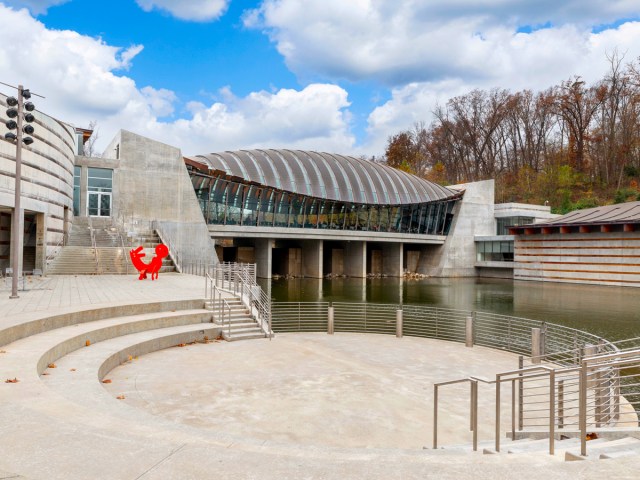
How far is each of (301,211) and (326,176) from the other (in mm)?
7124

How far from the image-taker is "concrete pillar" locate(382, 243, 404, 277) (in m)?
59.6

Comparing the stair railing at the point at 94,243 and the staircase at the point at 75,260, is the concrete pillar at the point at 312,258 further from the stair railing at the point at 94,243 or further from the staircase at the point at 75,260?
the staircase at the point at 75,260

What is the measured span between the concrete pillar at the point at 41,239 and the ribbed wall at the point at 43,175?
394mm

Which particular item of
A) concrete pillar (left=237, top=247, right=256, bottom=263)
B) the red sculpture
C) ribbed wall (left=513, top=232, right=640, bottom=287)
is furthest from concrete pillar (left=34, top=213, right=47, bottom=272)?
ribbed wall (left=513, top=232, right=640, bottom=287)

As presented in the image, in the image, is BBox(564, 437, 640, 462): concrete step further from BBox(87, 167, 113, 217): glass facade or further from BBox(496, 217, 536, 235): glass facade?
BBox(496, 217, 536, 235): glass facade

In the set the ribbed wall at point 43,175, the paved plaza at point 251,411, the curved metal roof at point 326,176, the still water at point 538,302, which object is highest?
the curved metal roof at point 326,176

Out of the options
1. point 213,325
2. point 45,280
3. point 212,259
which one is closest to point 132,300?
point 213,325

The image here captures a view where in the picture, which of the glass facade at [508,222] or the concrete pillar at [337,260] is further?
the glass facade at [508,222]

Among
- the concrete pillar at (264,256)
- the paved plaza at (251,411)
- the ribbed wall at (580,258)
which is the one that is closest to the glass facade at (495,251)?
the ribbed wall at (580,258)

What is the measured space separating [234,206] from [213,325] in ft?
104

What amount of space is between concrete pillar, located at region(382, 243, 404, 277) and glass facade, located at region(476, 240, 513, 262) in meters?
10.1

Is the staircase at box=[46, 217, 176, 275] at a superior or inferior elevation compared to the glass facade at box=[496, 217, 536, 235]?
inferior

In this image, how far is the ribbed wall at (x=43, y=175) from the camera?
2297 cm

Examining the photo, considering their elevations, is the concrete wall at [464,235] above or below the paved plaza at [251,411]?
above
